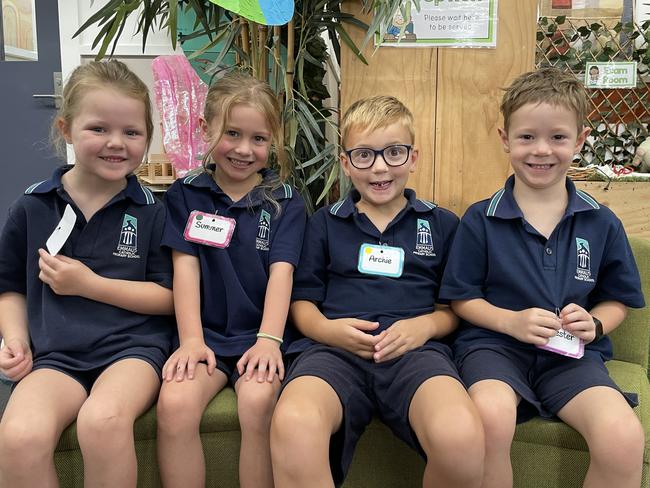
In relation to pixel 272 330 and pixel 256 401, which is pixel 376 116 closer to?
pixel 272 330

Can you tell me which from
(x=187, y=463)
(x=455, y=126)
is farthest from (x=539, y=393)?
(x=455, y=126)

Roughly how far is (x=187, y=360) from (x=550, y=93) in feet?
3.31

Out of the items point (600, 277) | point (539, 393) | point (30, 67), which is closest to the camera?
point (539, 393)

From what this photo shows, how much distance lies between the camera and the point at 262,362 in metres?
1.28

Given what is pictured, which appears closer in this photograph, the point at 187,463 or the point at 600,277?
the point at 187,463

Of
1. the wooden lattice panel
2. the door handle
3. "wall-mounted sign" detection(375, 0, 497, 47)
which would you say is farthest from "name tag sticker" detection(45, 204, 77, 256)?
the door handle

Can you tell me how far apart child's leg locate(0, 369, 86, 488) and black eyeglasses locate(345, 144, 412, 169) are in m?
0.83

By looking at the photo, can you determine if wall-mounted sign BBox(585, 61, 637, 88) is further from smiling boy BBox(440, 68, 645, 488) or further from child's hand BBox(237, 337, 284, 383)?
child's hand BBox(237, 337, 284, 383)

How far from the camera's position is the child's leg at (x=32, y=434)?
3.50ft

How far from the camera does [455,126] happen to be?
73.4 inches

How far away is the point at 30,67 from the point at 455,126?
239 centimetres

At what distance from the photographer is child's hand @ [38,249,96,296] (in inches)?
49.4

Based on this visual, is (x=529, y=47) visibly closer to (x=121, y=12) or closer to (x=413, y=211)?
(x=413, y=211)

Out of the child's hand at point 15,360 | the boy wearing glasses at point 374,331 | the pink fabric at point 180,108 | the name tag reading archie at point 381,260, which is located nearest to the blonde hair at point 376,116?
the boy wearing glasses at point 374,331
